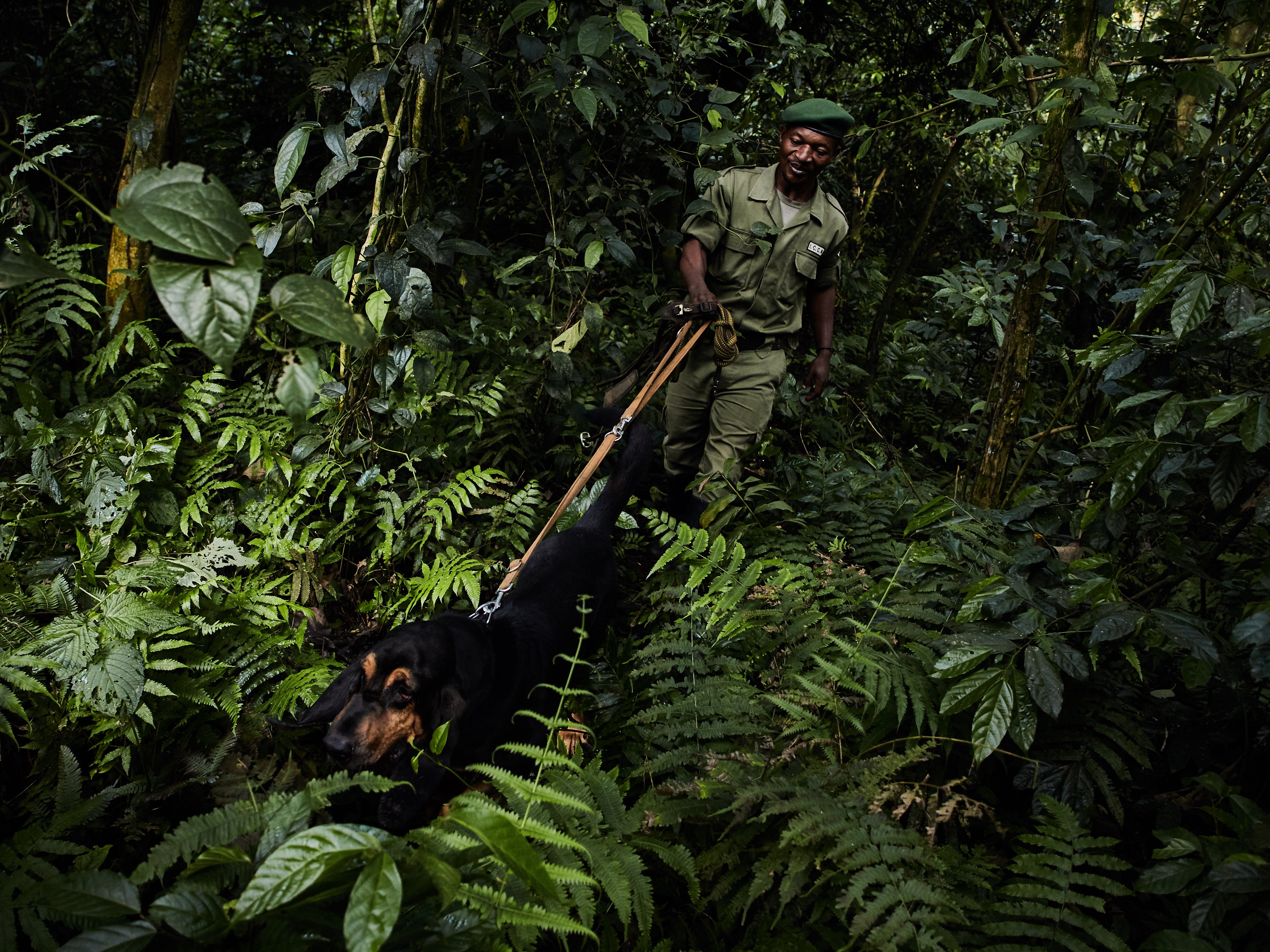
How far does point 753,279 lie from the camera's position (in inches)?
165

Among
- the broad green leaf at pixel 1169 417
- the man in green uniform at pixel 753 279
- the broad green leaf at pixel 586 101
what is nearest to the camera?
the broad green leaf at pixel 1169 417

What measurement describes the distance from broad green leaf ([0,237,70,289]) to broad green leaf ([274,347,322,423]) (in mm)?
268

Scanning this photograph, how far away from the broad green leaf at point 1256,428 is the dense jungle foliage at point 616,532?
0.4 inches

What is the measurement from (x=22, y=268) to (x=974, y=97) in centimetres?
293

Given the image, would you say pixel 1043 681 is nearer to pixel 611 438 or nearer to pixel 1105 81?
pixel 611 438

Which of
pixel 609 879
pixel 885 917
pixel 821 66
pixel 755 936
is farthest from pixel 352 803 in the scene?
pixel 821 66

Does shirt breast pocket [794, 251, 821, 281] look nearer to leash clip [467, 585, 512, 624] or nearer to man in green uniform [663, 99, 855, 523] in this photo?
man in green uniform [663, 99, 855, 523]

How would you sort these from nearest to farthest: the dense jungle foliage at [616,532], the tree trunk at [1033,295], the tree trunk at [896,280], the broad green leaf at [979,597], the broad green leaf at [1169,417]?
the dense jungle foliage at [616,532], the broad green leaf at [1169,417], the broad green leaf at [979,597], the tree trunk at [1033,295], the tree trunk at [896,280]

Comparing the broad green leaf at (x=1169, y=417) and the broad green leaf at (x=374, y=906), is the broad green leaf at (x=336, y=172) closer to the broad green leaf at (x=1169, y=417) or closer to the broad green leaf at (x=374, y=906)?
the broad green leaf at (x=374, y=906)

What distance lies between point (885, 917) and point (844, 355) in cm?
502

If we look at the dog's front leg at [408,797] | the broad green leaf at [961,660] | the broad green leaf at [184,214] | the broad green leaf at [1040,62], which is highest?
the broad green leaf at [1040,62]

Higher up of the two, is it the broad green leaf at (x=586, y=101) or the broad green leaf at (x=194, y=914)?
the broad green leaf at (x=586, y=101)

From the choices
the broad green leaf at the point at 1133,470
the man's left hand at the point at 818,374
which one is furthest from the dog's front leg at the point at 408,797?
the man's left hand at the point at 818,374

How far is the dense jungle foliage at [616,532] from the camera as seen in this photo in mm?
1640
